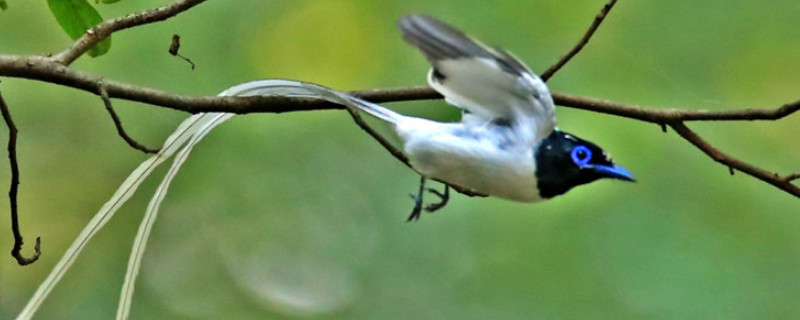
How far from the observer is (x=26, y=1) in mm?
1757

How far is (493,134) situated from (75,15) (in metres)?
0.44

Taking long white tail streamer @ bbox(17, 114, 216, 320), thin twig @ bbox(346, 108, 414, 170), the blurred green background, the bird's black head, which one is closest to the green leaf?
long white tail streamer @ bbox(17, 114, 216, 320)

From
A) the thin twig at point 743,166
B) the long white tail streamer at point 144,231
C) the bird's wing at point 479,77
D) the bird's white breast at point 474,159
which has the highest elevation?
the bird's wing at point 479,77

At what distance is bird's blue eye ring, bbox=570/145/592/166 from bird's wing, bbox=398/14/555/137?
0.09 feet

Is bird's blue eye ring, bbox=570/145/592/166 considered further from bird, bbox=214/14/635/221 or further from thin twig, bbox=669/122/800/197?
thin twig, bbox=669/122/800/197

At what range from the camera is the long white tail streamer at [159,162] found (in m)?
0.89

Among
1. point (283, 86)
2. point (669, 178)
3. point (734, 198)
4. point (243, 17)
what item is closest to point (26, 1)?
point (243, 17)

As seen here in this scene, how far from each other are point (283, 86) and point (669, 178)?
1.02 metres

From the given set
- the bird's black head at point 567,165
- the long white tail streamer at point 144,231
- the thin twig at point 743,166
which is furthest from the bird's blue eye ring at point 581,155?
the long white tail streamer at point 144,231

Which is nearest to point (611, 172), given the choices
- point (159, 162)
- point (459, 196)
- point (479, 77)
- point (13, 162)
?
point (479, 77)

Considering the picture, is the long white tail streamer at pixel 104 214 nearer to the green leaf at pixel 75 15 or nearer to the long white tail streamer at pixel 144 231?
the long white tail streamer at pixel 144 231

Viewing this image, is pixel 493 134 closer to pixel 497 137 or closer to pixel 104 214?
pixel 497 137

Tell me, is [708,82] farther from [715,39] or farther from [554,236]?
[554,236]

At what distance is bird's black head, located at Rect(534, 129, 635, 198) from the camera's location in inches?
31.6
